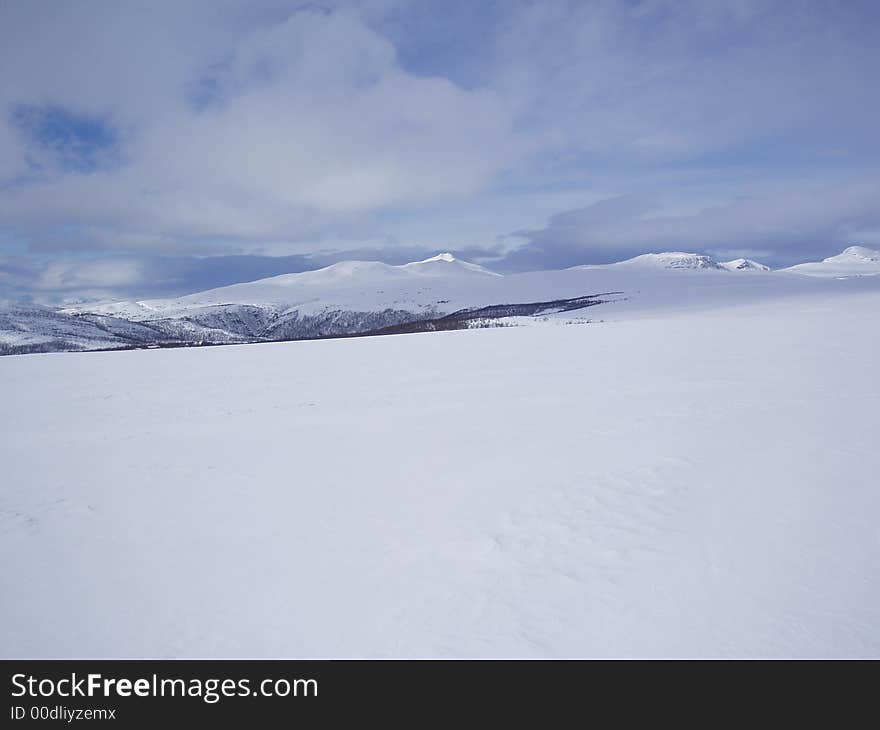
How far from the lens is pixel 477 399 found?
40.9ft

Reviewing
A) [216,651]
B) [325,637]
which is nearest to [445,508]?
[325,637]

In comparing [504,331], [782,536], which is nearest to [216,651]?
[782,536]

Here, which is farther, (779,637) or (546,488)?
(546,488)

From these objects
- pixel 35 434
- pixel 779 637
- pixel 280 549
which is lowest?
pixel 779 637

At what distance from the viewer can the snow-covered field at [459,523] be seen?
435 cm

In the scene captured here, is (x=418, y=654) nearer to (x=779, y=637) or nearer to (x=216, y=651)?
(x=216, y=651)

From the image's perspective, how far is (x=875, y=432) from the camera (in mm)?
8336

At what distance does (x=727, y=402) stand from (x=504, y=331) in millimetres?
20016

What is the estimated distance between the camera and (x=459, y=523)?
20.1 ft

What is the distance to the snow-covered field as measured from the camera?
435 centimetres
